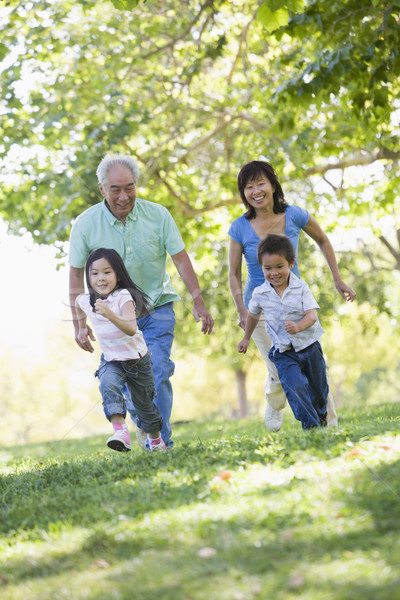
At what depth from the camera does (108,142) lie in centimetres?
1292

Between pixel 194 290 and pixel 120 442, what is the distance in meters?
1.39

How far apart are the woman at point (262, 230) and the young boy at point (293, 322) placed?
343 mm

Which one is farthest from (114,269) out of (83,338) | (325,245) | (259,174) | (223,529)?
(223,529)

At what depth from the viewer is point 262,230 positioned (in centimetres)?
648

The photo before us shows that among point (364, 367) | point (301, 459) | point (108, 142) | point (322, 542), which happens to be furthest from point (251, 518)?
point (364, 367)

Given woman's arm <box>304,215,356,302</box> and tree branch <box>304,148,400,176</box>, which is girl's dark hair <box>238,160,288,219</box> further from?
tree branch <box>304,148,400,176</box>

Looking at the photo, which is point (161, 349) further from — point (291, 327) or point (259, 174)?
point (259, 174)

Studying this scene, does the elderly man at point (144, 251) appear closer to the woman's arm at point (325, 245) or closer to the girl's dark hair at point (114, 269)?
the girl's dark hair at point (114, 269)

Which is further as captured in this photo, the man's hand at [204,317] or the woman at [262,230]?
the woman at [262,230]

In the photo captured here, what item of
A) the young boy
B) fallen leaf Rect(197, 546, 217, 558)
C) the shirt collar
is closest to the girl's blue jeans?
the young boy

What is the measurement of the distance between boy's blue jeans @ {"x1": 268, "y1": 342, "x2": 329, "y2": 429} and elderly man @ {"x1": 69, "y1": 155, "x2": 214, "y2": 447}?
0.69 metres

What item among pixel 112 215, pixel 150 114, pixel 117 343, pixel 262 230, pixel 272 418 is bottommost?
pixel 272 418

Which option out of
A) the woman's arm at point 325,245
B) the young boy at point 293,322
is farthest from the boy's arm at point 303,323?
the woman's arm at point 325,245

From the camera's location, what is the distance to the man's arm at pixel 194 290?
20.1 ft
